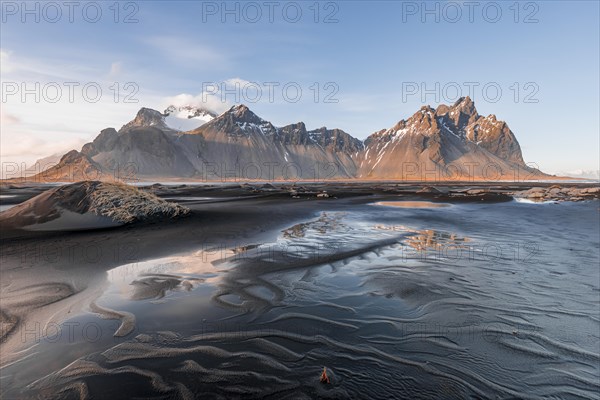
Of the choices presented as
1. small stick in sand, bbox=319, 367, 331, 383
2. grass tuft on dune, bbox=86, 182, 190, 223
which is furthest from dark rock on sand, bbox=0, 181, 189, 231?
small stick in sand, bbox=319, 367, 331, 383

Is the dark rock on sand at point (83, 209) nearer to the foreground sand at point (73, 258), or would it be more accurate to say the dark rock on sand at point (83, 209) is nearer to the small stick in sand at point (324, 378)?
the foreground sand at point (73, 258)

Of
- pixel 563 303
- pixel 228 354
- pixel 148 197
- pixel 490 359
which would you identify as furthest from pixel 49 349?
pixel 148 197

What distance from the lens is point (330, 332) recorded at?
530 centimetres

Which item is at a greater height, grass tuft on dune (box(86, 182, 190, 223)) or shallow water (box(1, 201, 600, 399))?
grass tuft on dune (box(86, 182, 190, 223))

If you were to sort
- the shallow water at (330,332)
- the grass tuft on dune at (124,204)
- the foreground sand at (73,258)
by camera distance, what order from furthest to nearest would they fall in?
the grass tuft on dune at (124,204), the foreground sand at (73,258), the shallow water at (330,332)

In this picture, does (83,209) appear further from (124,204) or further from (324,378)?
(324,378)

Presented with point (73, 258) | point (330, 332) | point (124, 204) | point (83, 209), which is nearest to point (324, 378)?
point (330, 332)

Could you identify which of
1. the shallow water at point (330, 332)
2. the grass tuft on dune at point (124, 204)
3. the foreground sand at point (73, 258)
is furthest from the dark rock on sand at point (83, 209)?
the shallow water at point (330, 332)

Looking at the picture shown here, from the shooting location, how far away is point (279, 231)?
16328 millimetres

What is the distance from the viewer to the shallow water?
3.89 m

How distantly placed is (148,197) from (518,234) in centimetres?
2252

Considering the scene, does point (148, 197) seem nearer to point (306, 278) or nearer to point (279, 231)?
point (279, 231)

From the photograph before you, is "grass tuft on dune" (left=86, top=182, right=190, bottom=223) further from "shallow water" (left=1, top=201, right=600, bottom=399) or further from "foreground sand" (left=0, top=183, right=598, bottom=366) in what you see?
"shallow water" (left=1, top=201, right=600, bottom=399)

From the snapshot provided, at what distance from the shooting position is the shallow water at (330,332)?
3895 millimetres
